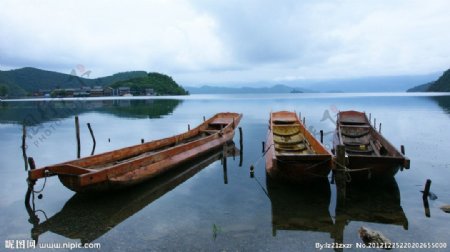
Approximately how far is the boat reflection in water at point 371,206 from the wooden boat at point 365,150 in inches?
30.5

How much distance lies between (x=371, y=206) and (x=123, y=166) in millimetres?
9604

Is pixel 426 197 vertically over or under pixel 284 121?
under

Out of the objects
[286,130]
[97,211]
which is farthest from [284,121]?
[97,211]

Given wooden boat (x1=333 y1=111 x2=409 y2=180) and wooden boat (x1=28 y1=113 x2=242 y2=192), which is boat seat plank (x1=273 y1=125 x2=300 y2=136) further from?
wooden boat (x1=28 y1=113 x2=242 y2=192)

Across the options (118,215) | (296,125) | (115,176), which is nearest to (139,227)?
(118,215)

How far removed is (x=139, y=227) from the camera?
9.33 meters

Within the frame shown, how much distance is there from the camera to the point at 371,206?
10.6m

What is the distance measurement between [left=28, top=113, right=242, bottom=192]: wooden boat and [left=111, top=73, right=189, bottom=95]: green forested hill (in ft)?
503

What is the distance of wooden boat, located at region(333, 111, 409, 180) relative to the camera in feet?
36.8

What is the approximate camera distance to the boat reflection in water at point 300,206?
30.5ft

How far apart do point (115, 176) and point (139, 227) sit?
106 inches

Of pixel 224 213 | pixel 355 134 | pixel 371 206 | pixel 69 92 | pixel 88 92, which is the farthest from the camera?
pixel 88 92

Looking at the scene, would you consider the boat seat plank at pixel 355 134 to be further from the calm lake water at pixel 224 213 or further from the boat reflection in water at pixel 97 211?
the boat reflection in water at pixel 97 211

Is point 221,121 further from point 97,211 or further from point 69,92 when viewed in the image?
point 69,92
